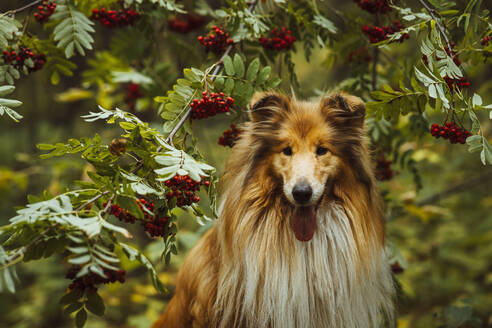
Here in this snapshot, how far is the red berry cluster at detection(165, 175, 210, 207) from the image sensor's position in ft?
6.63

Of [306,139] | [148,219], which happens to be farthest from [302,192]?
[148,219]

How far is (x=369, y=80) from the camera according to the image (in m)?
3.47

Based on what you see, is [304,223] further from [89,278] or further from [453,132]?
[89,278]

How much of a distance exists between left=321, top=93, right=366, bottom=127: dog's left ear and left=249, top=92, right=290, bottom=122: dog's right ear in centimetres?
26

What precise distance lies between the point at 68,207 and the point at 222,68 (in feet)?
4.32

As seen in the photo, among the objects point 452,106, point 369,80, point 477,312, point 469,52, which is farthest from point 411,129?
point 477,312

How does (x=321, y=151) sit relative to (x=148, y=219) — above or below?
above

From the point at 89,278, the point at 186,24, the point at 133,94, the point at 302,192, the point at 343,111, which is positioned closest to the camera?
the point at 89,278

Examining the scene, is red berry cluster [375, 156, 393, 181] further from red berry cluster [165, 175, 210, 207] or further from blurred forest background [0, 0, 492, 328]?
red berry cluster [165, 175, 210, 207]

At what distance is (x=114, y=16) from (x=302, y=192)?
171 centimetres

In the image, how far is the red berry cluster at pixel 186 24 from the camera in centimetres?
355

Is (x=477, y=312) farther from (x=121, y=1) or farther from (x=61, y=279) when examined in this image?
(x=61, y=279)

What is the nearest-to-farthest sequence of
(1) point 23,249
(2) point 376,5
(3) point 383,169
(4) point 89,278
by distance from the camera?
1. (1) point 23,249
2. (4) point 89,278
3. (2) point 376,5
4. (3) point 383,169

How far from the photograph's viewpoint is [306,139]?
256cm
